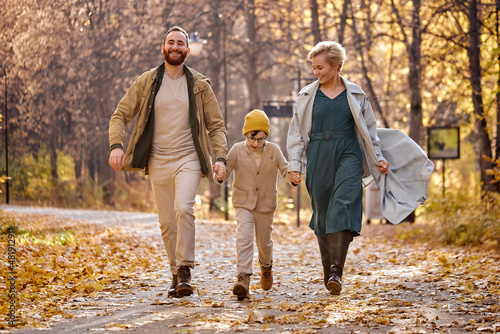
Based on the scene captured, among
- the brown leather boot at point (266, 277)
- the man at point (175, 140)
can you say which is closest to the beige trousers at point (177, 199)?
the man at point (175, 140)

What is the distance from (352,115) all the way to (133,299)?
8.28 feet

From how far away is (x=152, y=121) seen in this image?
22.0ft

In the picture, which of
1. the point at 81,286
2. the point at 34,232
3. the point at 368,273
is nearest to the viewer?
the point at 81,286

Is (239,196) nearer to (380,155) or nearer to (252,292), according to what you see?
(252,292)

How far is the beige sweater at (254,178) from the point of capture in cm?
677

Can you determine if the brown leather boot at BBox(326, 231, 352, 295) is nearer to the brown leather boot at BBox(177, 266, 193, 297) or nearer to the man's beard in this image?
the brown leather boot at BBox(177, 266, 193, 297)

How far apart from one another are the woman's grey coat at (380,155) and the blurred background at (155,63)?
11.1 ft

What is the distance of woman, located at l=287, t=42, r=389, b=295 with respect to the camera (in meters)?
6.61

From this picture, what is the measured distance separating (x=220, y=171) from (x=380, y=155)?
4.80 ft

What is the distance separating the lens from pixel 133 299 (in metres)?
6.70

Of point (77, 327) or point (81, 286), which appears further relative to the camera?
point (81, 286)

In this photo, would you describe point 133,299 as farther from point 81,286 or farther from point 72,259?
point 72,259

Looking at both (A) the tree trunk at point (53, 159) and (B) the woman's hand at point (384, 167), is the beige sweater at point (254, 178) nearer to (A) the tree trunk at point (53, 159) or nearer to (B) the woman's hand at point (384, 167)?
(B) the woman's hand at point (384, 167)

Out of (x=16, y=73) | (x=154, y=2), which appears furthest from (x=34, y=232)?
(x=154, y=2)
